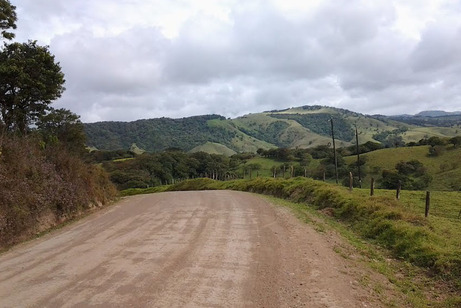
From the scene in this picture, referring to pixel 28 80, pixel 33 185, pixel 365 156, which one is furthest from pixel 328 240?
pixel 365 156

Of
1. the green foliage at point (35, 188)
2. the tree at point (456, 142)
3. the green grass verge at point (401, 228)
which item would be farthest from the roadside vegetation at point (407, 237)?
the tree at point (456, 142)

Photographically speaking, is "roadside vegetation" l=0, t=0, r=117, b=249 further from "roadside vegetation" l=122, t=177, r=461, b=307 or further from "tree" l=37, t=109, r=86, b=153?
"roadside vegetation" l=122, t=177, r=461, b=307

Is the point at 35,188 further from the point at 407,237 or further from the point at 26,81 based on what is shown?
the point at 407,237

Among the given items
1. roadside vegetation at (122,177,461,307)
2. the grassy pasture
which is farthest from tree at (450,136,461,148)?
roadside vegetation at (122,177,461,307)

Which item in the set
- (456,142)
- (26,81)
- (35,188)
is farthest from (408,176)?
(35,188)

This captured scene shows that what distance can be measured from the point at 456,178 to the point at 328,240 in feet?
207

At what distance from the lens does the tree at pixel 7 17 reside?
2002cm

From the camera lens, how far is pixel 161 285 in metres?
6.92

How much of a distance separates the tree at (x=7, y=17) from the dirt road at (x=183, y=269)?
14381 mm

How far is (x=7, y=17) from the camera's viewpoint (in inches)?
805

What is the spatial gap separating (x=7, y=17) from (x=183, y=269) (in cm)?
1998

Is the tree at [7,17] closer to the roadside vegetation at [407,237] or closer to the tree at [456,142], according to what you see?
the roadside vegetation at [407,237]

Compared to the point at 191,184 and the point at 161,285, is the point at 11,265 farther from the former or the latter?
the point at 191,184

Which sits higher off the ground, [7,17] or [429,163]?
[7,17]
